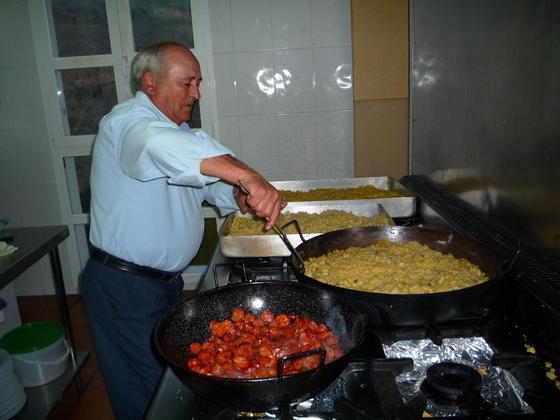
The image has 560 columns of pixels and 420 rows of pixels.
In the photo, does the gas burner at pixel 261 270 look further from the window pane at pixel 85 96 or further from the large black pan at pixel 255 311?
the window pane at pixel 85 96

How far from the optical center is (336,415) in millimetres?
930

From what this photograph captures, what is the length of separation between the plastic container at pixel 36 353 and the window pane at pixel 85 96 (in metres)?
1.90

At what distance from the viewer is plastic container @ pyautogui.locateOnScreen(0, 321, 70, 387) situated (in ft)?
8.82

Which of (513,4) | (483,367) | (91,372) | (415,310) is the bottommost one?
(91,372)

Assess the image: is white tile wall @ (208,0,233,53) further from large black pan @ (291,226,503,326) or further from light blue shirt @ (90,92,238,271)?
large black pan @ (291,226,503,326)

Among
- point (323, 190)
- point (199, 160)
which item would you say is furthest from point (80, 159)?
point (199, 160)

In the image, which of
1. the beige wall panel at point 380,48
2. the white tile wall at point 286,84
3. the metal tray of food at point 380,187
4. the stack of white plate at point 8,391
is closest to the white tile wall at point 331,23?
the white tile wall at point 286,84

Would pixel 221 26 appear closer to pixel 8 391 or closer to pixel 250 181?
pixel 250 181

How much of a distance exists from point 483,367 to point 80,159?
3.86 meters

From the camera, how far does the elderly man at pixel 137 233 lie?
1720 millimetres

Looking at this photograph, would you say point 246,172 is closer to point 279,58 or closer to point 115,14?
point 279,58

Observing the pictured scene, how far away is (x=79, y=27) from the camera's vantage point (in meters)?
3.77

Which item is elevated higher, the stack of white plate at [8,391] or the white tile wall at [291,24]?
the white tile wall at [291,24]

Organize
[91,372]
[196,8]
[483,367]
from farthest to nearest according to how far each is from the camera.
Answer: [196,8] < [91,372] < [483,367]
